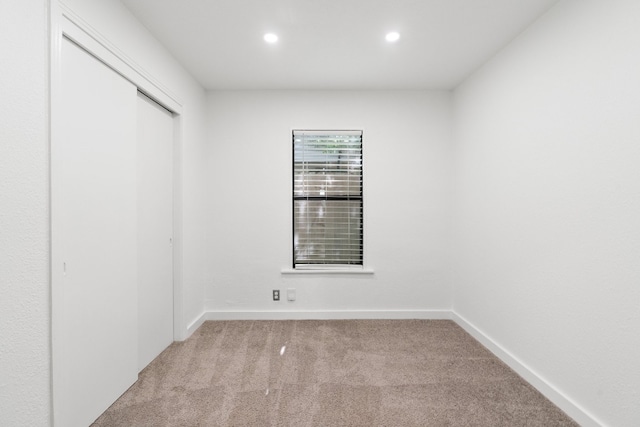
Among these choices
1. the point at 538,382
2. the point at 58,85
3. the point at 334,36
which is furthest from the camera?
the point at 334,36

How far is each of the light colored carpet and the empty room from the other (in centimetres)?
2

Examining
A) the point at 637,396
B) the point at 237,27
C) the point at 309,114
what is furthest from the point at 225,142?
the point at 637,396

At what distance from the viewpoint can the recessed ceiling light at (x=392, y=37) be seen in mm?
2248

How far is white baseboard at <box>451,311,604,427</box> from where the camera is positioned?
1701 mm

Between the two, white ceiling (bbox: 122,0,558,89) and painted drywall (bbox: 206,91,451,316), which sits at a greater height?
white ceiling (bbox: 122,0,558,89)

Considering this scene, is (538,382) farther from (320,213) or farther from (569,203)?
(320,213)

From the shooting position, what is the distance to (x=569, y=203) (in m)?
1.81

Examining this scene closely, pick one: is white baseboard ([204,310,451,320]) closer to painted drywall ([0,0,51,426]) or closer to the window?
the window

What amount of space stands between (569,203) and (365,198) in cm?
184

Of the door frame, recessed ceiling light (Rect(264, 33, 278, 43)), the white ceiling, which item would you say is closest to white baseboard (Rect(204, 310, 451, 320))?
the door frame

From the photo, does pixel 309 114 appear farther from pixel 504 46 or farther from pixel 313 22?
pixel 504 46

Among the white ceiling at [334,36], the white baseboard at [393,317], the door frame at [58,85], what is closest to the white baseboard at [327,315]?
the white baseboard at [393,317]

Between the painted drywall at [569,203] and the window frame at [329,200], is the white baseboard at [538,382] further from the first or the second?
the window frame at [329,200]

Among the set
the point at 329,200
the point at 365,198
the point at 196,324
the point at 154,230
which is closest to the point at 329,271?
the point at 329,200
